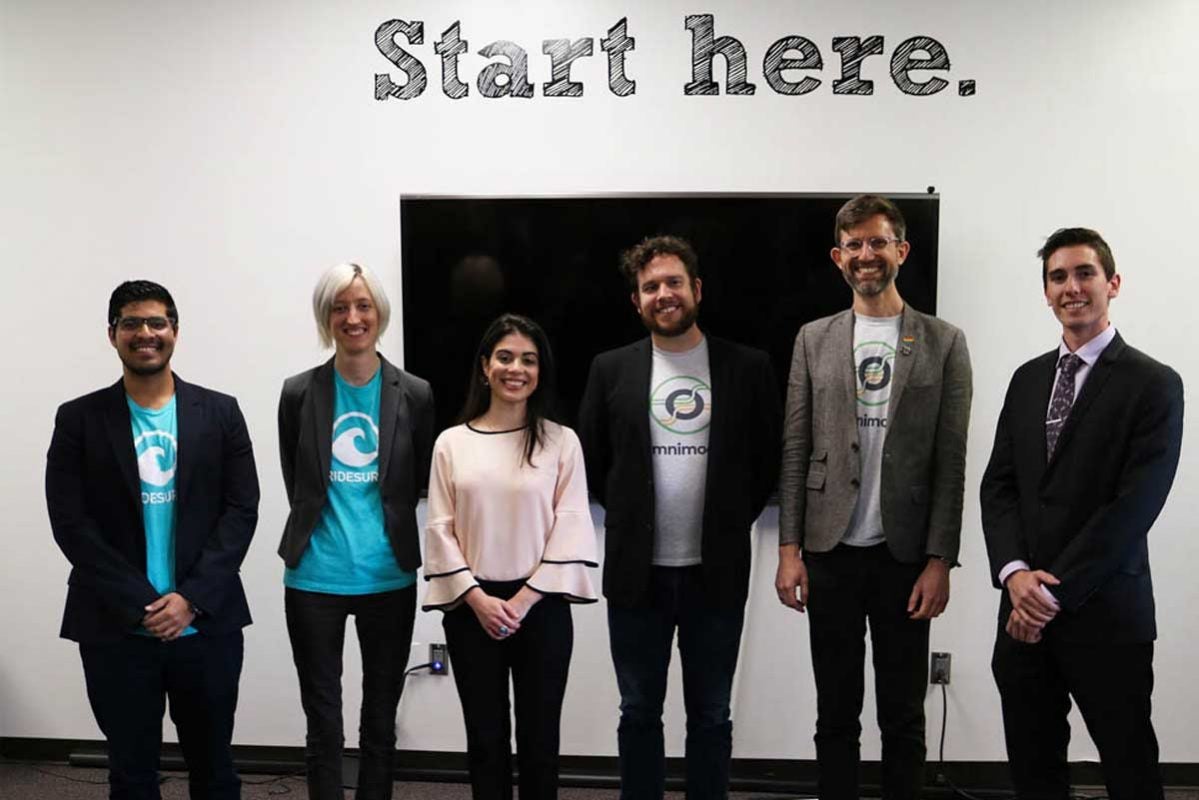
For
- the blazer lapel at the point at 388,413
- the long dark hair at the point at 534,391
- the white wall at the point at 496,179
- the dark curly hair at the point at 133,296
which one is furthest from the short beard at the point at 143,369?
the white wall at the point at 496,179

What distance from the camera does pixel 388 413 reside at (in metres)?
2.71

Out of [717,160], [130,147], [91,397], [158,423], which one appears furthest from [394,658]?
[130,147]

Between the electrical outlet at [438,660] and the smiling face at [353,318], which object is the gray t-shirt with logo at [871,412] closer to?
the smiling face at [353,318]

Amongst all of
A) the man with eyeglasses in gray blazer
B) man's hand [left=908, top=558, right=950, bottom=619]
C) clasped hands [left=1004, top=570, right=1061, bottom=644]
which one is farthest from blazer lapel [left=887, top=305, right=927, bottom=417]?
clasped hands [left=1004, top=570, right=1061, bottom=644]

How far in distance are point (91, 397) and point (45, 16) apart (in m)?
1.91

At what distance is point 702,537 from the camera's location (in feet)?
8.79

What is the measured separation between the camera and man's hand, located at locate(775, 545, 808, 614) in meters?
2.69

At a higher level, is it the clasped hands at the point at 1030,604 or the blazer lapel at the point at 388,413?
the blazer lapel at the point at 388,413

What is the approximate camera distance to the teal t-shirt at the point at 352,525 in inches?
104

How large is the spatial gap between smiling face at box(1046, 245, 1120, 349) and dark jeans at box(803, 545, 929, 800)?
2.34 ft

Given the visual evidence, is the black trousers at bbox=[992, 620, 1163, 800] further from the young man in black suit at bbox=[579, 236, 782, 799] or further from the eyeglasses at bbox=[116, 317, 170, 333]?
the eyeglasses at bbox=[116, 317, 170, 333]

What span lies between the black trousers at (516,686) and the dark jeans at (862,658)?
683 millimetres

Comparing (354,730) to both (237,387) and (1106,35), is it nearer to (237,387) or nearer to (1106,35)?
(237,387)

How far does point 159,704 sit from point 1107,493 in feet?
7.89
